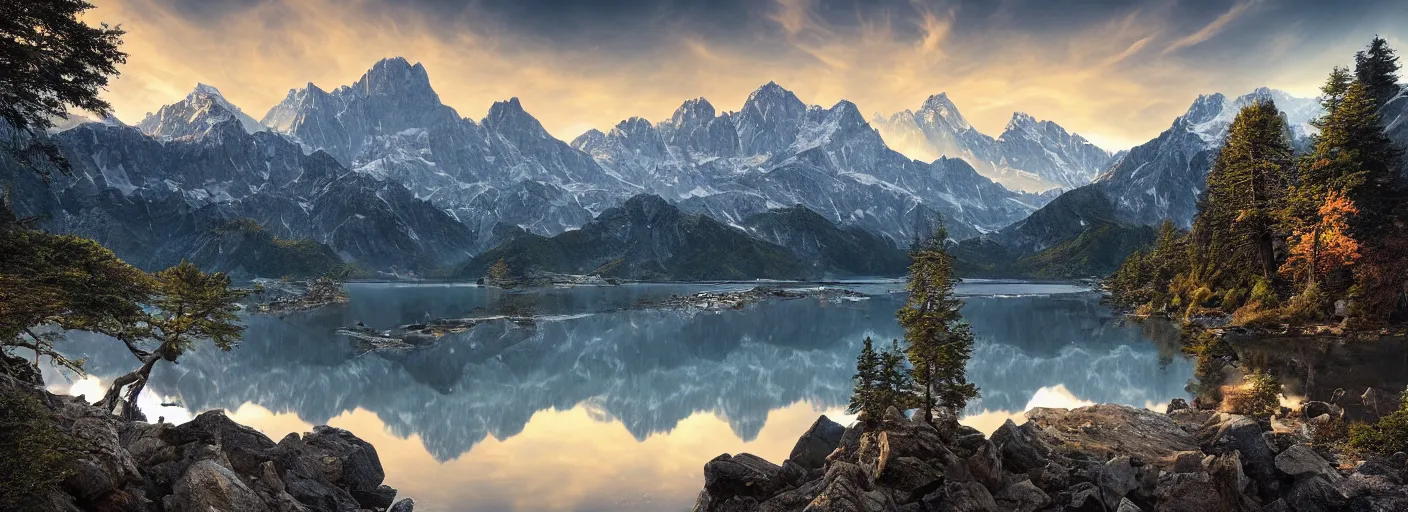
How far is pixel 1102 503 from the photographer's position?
2108 cm

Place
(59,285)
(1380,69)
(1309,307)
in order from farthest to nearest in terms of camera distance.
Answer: (1380,69), (1309,307), (59,285)

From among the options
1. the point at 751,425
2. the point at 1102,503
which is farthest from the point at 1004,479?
the point at 751,425

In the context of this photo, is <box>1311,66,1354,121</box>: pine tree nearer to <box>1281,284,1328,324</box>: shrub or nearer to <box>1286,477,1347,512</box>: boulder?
<box>1281,284,1328,324</box>: shrub

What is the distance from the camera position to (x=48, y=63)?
18.0 metres

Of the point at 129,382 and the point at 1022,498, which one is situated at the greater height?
the point at 129,382

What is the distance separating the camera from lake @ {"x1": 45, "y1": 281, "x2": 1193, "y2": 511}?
33844 mm

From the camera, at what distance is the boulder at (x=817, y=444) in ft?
98.3

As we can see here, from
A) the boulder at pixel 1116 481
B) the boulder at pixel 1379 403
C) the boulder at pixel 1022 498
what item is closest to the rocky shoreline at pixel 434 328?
the boulder at pixel 1022 498

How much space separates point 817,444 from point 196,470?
25.3 metres

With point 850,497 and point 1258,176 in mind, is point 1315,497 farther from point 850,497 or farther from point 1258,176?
point 1258,176

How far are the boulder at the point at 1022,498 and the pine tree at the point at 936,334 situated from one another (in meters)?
7.47

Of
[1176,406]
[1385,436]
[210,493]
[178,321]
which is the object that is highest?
[178,321]

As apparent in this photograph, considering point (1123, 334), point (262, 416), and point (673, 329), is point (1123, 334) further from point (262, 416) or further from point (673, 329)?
point (262, 416)

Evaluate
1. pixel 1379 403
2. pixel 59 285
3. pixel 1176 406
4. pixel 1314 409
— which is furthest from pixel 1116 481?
pixel 59 285
